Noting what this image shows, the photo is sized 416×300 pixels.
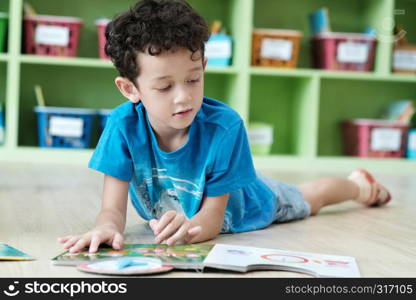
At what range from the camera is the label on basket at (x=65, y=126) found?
2793mm

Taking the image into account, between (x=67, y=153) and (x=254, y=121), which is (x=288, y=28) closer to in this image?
(x=254, y=121)

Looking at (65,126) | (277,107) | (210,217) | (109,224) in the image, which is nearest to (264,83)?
(277,107)

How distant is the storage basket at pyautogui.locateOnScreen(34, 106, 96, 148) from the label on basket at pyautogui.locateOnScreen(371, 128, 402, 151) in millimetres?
1341

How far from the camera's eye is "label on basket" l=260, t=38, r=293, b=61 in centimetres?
294

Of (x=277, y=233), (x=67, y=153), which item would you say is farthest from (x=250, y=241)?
(x=67, y=153)

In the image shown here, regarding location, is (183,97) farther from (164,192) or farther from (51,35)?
(51,35)

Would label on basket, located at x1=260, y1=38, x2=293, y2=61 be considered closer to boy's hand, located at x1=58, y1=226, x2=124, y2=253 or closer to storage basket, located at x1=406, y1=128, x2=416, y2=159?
storage basket, located at x1=406, y1=128, x2=416, y2=159

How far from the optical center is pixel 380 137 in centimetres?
306

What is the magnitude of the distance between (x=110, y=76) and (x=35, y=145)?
50 centimetres

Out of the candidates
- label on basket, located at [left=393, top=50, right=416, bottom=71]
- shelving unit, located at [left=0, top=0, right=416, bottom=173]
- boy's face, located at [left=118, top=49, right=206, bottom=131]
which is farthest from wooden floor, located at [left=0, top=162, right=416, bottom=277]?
label on basket, located at [left=393, top=50, right=416, bottom=71]

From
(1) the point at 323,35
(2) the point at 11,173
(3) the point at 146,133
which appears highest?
(1) the point at 323,35

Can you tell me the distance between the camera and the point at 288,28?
3.26 meters

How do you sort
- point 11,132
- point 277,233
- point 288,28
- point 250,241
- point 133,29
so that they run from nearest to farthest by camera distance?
point 133,29 < point 250,241 < point 277,233 < point 11,132 < point 288,28

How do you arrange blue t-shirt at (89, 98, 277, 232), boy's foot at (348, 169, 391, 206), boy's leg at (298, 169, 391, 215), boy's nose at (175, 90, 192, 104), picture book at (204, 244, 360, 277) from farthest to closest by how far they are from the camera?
1. boy's foot at (348, 169, 391, 206)
2. boy's leg at (298, 169, 391, 215)
3. blue t-shirt at (89, 98, 277, 232)
4. boy's nose at (175, 90, 192, 104)
5. picture book at (204, 244, 360, 277)
